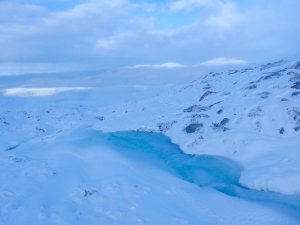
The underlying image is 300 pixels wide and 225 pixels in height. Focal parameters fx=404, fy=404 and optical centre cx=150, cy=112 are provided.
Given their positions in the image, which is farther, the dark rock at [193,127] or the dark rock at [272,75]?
the dark rock at [272,75]

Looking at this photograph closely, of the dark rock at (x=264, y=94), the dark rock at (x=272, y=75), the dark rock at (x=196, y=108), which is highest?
the dark rock at (x=272, y=75)

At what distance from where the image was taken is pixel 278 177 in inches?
651

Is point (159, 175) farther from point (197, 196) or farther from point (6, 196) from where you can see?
point (6, 196)

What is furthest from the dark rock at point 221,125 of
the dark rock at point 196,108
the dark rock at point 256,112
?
the dark rock at point 196,108

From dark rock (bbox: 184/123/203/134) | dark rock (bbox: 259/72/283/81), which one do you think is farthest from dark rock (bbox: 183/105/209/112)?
dark rock (bbox: 259/72/283/81)

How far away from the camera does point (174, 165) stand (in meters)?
20.8

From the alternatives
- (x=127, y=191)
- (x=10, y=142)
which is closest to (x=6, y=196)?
(x=127, y=191)

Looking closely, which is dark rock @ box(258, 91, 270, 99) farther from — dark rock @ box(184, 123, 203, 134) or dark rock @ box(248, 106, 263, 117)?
dark rock @ box(184, 123, 203, 134)

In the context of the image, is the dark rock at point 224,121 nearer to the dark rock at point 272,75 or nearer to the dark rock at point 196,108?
the dark rock at point 196,108

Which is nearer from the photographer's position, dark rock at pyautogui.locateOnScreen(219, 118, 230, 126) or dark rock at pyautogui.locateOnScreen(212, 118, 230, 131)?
dark rock at pyautogui.locateOnScreen(212, 118, 230, 131)

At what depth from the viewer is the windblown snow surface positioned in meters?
13.7

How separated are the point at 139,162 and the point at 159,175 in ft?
8.95

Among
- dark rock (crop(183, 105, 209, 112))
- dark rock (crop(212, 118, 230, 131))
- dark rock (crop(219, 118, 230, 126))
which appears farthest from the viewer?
dark rock (crop(183, 105, 209, 112))

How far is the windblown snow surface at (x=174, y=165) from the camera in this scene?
13.7 meters
